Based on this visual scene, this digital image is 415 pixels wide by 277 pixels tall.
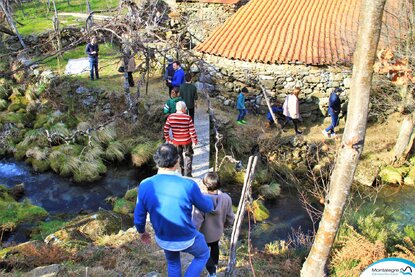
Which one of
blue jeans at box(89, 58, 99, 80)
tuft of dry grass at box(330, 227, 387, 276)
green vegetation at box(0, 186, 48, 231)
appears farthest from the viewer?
blue jeans at box(89, 58, 99, 80)

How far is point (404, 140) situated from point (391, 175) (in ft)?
3.51

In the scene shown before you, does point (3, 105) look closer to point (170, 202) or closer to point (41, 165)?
point (41, 165)

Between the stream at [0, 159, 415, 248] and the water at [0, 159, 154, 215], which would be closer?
the stream at [0, 159, 415, 248]

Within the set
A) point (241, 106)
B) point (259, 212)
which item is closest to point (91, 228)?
point (259, 212)

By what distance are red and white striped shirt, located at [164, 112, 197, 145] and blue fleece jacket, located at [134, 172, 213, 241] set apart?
11.7 feet

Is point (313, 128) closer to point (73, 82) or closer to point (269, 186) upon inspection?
point (269, 186)

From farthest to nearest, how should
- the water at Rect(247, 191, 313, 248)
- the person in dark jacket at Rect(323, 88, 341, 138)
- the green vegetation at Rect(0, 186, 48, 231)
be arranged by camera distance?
the person in dark jacket at Rect(323, 88, 341, 138) < the water at Rect(247, 191, 313, 248) < the green vegetation at Rect(0, 186, 48, 231)

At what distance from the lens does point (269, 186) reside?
416 inches

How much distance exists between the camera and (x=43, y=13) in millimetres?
21688

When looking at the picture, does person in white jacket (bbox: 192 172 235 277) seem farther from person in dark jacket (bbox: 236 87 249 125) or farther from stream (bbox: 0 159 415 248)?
person in dark jacket (bbox: 236 87 249 125)

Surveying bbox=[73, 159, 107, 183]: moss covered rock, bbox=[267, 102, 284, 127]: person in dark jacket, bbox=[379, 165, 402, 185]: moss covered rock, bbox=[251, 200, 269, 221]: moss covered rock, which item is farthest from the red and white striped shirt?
bbox=[379, 165, 402, 185]: moss covered rock

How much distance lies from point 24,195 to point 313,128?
8.29m

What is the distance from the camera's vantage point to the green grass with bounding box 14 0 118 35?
1828cm
